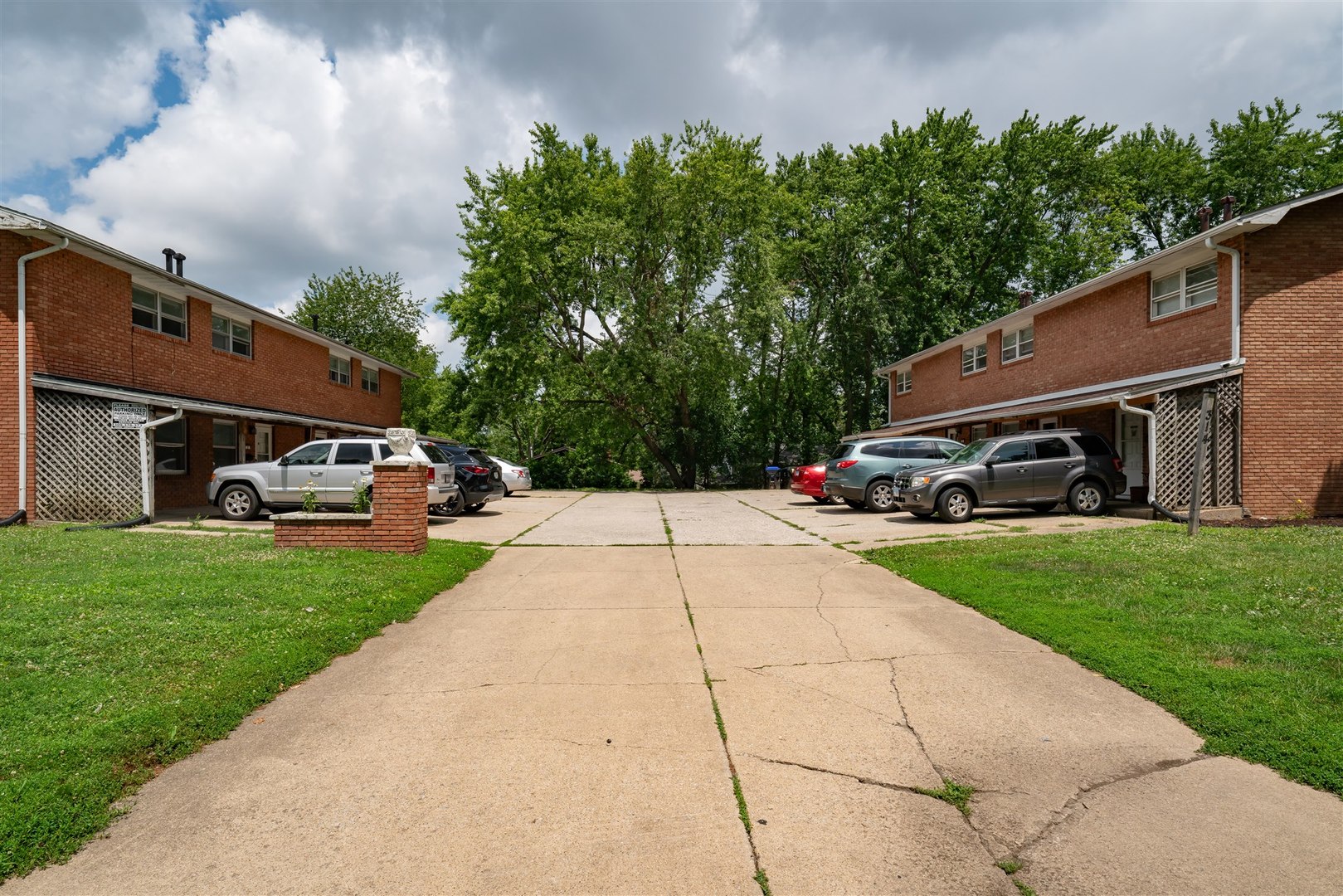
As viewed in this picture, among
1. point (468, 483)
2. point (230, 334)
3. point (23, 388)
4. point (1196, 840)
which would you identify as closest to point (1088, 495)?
point (1196, 840)

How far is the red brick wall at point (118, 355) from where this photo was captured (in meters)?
13.2

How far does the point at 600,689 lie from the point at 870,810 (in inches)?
81.1

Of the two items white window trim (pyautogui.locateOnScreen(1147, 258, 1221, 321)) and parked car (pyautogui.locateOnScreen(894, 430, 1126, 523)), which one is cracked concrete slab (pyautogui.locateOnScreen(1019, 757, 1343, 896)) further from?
white window trim (pyautogui.locateOnScreen(1147, 258, 1221, 321))

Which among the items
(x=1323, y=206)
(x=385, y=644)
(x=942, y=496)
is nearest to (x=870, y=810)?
(x=385, y=644)

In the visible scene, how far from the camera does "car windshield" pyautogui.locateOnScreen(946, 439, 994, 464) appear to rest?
14.8m

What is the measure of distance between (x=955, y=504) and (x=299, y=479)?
13.8m

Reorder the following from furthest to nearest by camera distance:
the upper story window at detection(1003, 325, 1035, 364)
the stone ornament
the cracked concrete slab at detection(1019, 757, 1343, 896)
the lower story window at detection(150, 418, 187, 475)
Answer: the upper story window at detection(1003, 325, 1035, 364) < the lower story window at detection(150, 418, 187, 475) < the stone ornament < the cracked concrete slab at detection(1019, 757, 1343, 896)

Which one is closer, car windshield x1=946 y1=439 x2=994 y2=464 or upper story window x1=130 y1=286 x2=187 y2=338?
car windshield x1=946 y1=439 x2=994 y2=464

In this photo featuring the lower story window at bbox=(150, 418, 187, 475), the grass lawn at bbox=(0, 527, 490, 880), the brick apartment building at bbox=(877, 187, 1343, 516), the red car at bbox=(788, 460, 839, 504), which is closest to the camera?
the grass lawn at bbox=(0, 527, 490, 880)

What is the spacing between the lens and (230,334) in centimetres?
1972

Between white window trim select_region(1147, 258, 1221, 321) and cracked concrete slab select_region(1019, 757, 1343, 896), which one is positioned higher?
white window trim select_region(1147, 258, 1221, 321)

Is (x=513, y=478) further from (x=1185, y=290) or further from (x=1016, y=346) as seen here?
(x=1185, y=290)

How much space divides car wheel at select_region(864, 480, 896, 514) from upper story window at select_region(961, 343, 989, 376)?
10090 mm

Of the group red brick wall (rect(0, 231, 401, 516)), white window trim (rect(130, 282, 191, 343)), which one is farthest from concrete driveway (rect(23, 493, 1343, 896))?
white window trim (rect(130, 282, 191, 343))
